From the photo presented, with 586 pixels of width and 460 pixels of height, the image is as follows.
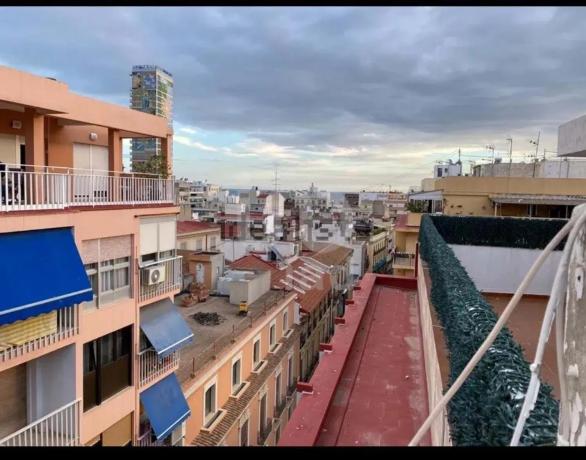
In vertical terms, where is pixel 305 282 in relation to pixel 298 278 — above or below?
below

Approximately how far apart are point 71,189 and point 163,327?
3.49 meters

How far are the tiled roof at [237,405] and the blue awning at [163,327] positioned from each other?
9.68 ft

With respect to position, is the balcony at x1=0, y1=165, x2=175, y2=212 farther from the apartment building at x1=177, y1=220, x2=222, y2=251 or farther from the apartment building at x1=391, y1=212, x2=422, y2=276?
the apartment building at x1=177, y1=220, x2=222, y2=251

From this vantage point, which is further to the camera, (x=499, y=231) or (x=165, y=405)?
(x=499, y=231)

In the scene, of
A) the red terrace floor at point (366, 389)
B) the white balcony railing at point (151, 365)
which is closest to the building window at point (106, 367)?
the white balcony railing at point (151, 365)

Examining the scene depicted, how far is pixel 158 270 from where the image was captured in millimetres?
8992

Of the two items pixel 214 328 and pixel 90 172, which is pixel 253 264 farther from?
pixel 90 172

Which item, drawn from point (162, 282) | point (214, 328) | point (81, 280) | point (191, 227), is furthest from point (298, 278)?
point (81, 280)

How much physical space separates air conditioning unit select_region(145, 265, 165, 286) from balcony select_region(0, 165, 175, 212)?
1.31 metres

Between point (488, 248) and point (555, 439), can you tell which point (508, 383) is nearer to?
point (555, 439)

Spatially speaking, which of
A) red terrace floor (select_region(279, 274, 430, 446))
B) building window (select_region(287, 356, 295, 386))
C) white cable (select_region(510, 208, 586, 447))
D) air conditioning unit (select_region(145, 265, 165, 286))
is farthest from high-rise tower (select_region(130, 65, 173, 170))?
white cable (select_region(510, 208, 586, 447))

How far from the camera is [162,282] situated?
9.52m

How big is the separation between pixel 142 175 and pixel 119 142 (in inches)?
36.2

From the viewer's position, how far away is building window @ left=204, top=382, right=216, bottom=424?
11336 mm
